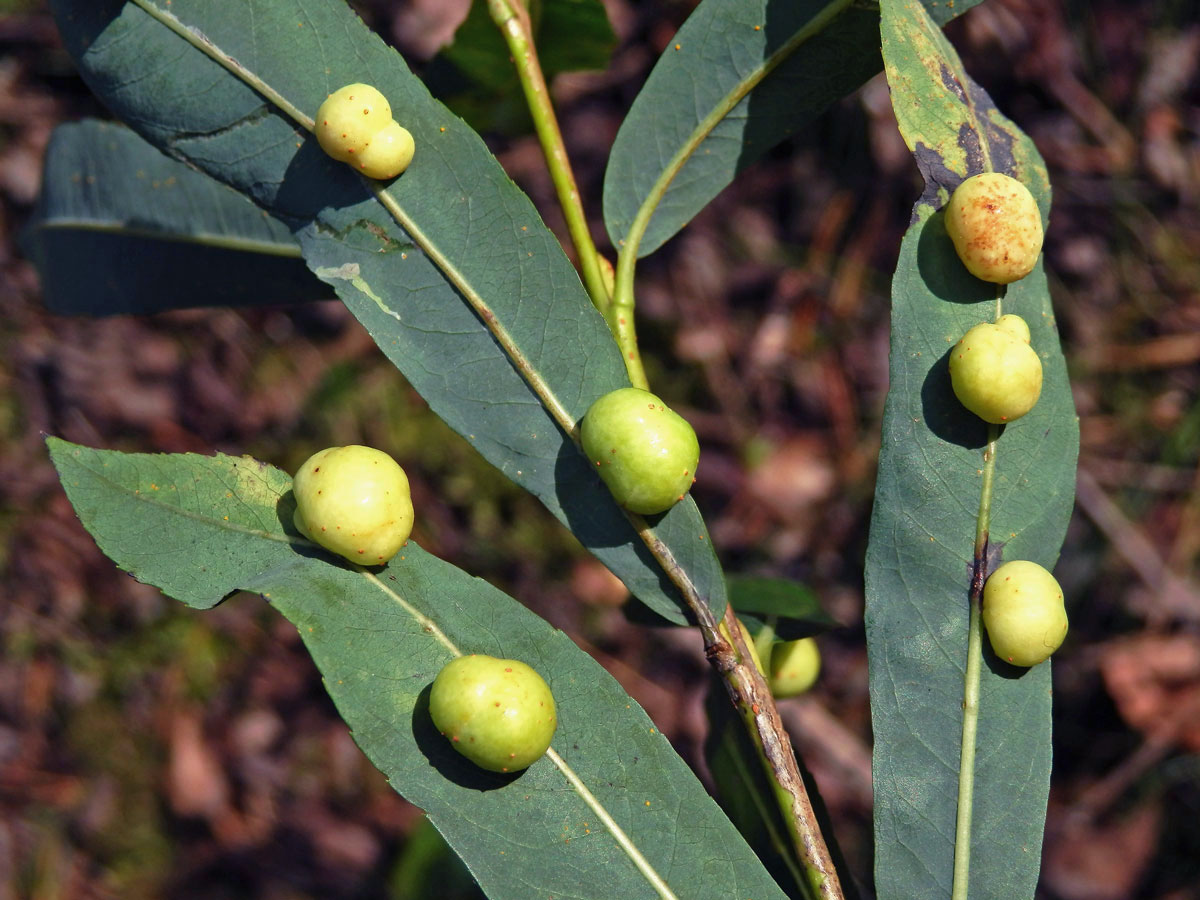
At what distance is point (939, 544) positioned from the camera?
1.55 m

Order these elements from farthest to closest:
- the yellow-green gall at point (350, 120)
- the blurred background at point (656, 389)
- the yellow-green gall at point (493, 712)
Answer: the blurred background at point (656, 389)
the yellow-green gall at point (350, 120)
the yellow-green gall at point (493, 712)

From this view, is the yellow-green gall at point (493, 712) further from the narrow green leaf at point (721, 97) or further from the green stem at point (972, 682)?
the narrow green leaf at point (721, 97)

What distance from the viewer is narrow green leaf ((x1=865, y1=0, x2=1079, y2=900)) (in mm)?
1520

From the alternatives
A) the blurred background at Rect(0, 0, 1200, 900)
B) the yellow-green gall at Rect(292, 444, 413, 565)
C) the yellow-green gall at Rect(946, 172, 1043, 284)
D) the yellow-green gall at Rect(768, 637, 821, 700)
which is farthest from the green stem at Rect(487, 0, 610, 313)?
the blurred background at Rect(0, 0, 1200, 900)

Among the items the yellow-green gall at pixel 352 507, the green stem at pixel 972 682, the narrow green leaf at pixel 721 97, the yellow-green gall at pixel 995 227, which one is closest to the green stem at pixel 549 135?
the narrow green leaf at pixel 721 97

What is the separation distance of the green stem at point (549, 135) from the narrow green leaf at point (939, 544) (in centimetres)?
51

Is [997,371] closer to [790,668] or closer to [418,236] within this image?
[790,668]

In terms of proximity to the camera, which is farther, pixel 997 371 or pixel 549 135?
pixel 549 135

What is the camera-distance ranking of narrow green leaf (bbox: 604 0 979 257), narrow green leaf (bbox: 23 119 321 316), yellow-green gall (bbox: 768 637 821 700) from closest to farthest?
narrow green leaf (bbox: 604 0 979 257) → yellow-green gall (bbox: 768 637 821 700) → narrow green leaf (bbox: 23 119 321 316)

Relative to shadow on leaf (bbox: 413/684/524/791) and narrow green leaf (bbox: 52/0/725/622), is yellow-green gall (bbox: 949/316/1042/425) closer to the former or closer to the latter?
narrow green leaf (bbox: 52/0/725/622)

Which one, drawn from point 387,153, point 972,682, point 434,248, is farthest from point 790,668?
point 387,153

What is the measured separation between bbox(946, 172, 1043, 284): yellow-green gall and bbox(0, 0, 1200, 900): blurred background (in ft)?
7.48

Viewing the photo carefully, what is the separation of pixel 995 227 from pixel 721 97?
547 mm

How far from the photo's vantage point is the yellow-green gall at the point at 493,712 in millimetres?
1344
